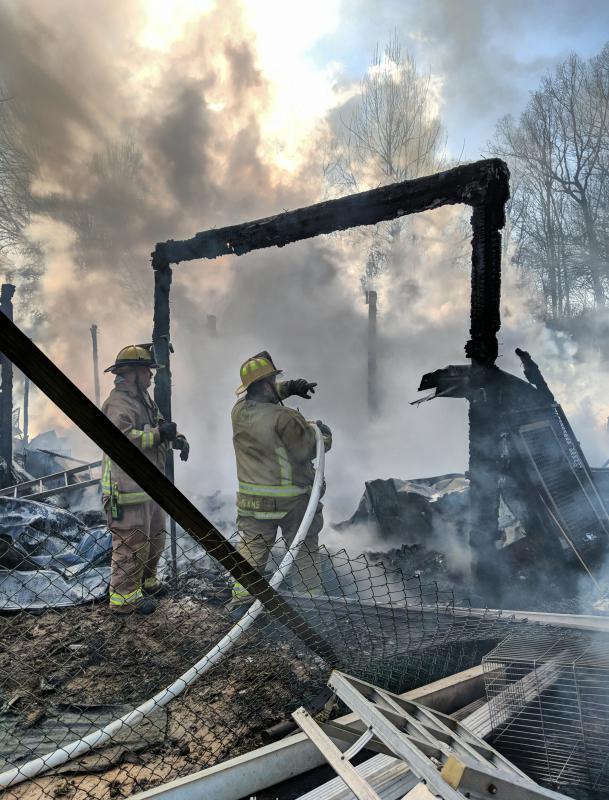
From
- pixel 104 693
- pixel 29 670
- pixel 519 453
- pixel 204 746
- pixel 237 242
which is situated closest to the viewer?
pixel 204 746

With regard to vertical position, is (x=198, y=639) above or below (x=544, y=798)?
below

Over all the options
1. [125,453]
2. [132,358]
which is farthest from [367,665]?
[132,358]

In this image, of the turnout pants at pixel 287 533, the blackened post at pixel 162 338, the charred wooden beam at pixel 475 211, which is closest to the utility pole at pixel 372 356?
the blackened post at pixel 162 338

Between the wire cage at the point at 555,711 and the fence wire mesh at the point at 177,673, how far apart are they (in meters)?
0.41

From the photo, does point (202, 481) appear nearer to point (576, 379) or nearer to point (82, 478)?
point (82, 478)

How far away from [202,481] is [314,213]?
7.42 m

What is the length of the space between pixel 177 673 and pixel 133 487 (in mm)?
1755

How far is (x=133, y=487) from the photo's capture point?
4598mm

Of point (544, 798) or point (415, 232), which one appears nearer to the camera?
point (544, 798)

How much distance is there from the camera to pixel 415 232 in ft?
61.1

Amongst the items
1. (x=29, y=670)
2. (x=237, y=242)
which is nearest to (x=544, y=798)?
(x=29, y=670)

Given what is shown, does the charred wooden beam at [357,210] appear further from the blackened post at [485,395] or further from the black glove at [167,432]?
the black glove at [167,432]

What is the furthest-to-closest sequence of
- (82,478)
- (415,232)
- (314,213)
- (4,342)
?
(415,232), (82,478), (314,213), (4,342)

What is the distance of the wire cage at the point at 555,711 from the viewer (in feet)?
7.77
